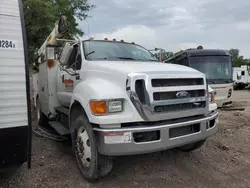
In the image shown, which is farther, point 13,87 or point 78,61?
point 78,61

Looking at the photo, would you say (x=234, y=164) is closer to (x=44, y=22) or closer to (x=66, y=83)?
(x=66, y=83)

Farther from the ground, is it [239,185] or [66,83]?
[66,83]

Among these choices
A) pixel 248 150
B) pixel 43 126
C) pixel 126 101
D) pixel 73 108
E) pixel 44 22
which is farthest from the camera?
pixel 44 22

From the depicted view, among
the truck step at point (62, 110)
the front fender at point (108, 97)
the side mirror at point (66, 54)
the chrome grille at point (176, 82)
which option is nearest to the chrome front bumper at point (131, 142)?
the front fender at point (108, 97)

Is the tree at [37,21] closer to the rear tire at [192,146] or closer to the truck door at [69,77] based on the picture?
the truck door at [69,77]

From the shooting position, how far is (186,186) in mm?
3311

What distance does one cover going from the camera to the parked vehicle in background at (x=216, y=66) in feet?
30.0

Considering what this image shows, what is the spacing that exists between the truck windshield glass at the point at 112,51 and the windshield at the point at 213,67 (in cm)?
504

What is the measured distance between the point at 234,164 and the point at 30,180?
11.1 ft

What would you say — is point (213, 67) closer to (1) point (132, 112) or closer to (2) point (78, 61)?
(2) point (78, 61)

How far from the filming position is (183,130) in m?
3.35

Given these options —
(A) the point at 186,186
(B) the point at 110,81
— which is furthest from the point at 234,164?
(B) the point at 110,81

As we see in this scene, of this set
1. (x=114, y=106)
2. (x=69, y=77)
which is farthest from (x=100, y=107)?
(x=69, y=77)

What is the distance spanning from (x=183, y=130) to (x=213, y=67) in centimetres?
698
